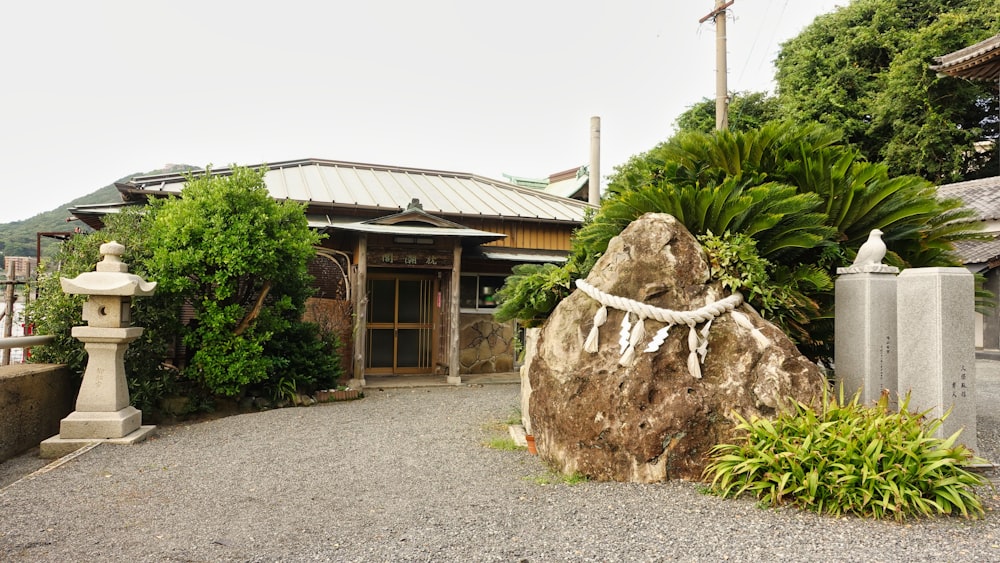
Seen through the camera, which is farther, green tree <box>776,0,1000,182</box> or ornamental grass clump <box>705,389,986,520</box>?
green tree <box>776,0,1000,182</box>

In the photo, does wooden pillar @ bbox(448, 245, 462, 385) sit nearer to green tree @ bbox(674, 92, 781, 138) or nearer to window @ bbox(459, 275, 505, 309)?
window @ bbox(459, 275, 505, 309)

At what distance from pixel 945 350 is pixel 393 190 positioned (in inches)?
439

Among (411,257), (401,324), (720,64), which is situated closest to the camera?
(411,257)

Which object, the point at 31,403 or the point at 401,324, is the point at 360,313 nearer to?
the point at 401,324

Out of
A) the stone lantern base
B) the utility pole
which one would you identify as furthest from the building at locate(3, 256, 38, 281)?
the utility pole

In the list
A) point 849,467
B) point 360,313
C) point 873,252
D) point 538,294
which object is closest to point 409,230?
point 360,313

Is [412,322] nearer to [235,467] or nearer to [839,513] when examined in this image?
[235,467]

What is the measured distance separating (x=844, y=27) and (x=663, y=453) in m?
24.5

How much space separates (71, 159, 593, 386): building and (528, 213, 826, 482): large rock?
5.52 metres

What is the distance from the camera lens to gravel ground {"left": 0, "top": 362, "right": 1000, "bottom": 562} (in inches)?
126

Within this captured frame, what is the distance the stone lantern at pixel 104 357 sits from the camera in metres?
6.25

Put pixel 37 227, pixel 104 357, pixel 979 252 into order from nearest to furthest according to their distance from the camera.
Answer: pixel 104 357, pixel 979 252, pixel 37 227

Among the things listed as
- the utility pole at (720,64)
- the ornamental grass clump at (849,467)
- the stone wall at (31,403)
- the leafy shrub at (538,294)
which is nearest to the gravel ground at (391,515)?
the ornamental grass clump at (849,467)

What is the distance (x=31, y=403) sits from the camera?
648cm
